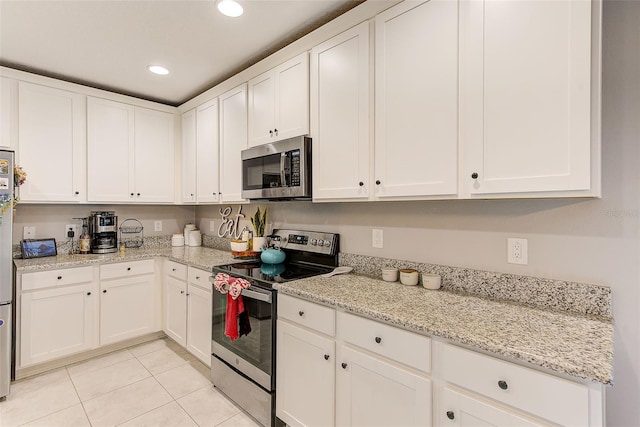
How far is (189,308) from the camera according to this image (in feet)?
8.71

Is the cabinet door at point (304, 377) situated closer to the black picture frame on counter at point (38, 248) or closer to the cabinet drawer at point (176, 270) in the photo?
the cabinet drawer at point (176, 270)

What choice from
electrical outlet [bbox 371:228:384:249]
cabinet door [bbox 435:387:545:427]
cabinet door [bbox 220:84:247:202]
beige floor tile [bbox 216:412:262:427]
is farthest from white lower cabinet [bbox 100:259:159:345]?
cabinet door [bbox 435:387:545:427]

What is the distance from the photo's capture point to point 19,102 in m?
2.52

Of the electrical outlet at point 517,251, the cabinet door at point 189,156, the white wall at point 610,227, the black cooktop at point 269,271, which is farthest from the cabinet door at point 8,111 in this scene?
the electrical outlet at point 517,251

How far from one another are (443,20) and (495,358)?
4.57 ft

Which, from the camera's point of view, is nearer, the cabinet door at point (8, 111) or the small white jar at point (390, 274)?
the small white jar at point (390, 274)

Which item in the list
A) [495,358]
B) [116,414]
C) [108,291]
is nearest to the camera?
[495,358]

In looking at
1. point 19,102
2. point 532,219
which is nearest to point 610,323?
point 532,219

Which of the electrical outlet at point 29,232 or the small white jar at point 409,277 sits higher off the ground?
the electrical outlet at point 29,232

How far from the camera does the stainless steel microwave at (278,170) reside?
2.04m

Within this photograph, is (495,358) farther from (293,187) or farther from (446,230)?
(293,187)

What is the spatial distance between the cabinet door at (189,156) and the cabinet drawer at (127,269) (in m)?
0.74

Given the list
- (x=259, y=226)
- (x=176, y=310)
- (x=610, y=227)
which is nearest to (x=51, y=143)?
(x=176, y=310)

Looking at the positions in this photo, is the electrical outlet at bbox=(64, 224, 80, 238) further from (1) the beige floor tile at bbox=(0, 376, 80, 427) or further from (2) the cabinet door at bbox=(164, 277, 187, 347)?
(1) the beige floor tile at bbox=(0, 376, 80, 427)
